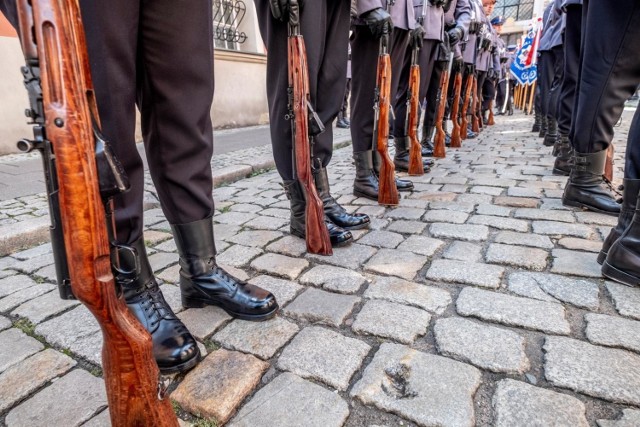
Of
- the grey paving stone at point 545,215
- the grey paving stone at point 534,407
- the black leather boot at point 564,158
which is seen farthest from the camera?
the black leather boot at point 564,158

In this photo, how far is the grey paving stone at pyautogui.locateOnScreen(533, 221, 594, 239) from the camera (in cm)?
205

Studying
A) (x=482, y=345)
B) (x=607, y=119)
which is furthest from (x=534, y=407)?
(x=607, y=119)

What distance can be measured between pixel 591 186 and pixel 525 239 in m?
0.85

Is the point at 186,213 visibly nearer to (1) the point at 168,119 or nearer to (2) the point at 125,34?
(1) the point at 168,119

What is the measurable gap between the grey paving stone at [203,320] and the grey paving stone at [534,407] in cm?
90

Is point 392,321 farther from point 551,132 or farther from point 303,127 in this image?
point 551,132

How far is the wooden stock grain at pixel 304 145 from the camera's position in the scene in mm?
1702

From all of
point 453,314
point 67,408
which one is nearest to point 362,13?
point 453,314

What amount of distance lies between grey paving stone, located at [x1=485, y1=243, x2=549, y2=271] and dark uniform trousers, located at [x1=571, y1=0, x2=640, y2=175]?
0.52m

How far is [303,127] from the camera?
176 cm

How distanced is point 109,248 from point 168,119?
2.02 feet

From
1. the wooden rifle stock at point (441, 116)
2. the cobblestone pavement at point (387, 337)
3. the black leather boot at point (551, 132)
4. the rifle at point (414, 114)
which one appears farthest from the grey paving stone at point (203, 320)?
the black leather boot at point (551, 132)

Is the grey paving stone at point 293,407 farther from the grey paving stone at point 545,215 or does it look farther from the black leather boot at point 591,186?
the black leather boot at point 591,186

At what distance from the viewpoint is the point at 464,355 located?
44.3 inches
